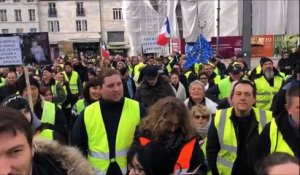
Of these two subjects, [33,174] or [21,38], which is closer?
[33,174]

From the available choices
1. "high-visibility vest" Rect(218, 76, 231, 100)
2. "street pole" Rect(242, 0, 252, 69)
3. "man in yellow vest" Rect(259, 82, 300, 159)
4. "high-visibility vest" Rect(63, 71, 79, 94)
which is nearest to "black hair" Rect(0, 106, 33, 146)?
"man in yellow vest" Rect(259, 82, 300, 159)

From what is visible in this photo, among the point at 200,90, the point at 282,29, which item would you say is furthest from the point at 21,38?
the point at 282,29

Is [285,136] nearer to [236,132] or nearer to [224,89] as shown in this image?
[236,132]

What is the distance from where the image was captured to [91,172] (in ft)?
6.88

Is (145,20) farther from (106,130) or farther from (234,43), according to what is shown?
(106,130)

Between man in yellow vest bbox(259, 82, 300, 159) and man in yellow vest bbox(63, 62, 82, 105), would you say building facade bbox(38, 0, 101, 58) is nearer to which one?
man in yellow vest bbox(63, 62, 82, 105)

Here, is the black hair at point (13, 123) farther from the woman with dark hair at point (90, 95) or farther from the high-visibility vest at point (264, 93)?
the high-visibility vest at point (264, 93)

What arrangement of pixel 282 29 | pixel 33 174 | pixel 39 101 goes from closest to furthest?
pixel 33 174
pixel 39 101
pixel 282 29

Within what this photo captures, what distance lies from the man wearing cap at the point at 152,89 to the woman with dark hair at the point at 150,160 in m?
3.57

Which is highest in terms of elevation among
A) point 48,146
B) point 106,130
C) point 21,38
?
point 21,38

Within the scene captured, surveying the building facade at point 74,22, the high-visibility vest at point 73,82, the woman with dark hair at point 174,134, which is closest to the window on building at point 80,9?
the building facade at point 74,22

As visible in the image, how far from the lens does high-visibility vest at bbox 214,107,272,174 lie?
372 cm

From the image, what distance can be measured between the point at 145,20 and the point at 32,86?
24860 millimetres

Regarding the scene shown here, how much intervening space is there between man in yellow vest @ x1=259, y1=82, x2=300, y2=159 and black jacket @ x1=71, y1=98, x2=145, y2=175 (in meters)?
1.30
